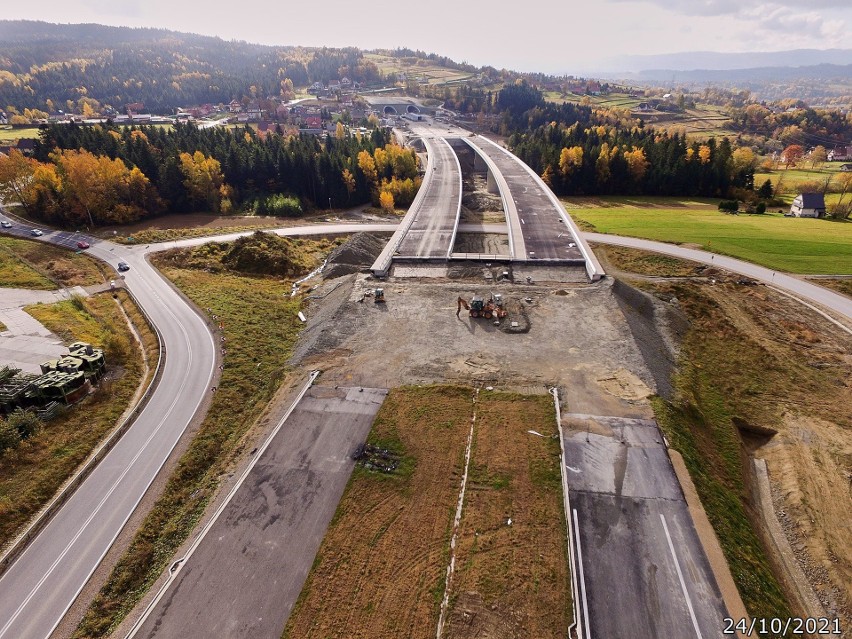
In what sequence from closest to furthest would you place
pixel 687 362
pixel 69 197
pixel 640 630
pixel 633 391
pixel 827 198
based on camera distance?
pixel 640 630 → pixel 633 391 → pixel 687 362 → pixel 69 197 → pixel 827 198

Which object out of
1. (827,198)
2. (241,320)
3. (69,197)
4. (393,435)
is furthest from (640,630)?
(827,198)

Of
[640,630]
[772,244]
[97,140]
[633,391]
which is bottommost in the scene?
[640,630]

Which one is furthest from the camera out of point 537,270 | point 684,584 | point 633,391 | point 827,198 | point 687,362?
point 827,198

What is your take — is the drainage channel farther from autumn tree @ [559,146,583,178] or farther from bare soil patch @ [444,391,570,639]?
autumn tree @ [559,146,583,178]

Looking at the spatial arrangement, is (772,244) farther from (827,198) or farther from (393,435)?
(393,435)

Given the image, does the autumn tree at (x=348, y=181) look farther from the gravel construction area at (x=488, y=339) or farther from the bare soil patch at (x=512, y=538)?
the bare soil patch at (x=512, y=538)

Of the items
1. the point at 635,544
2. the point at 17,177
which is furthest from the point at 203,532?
the point at 17,177

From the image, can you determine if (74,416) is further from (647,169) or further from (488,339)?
(647,169)
